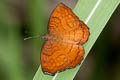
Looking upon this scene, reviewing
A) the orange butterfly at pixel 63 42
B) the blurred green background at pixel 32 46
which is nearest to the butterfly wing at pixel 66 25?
the orange butterfly at pixel 63 42

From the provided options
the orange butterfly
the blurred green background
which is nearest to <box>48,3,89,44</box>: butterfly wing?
the orange butterfly

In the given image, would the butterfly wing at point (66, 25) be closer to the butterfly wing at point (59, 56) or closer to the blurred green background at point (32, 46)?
the butterfly wing at point (59, 56)

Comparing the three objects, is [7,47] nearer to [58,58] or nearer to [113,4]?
[58,58]

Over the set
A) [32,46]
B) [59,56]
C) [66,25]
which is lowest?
[32,46]

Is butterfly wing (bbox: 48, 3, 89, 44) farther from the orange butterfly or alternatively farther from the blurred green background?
the blurred green background

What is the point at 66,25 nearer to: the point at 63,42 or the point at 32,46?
the point at 63,42

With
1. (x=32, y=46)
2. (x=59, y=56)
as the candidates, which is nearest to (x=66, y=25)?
(x=59, y=56)
